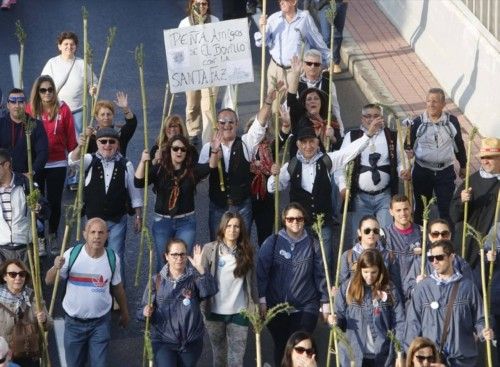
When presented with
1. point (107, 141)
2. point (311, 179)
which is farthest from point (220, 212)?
point (107, 141)

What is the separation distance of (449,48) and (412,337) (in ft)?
26.1

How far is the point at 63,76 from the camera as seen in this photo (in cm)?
1888

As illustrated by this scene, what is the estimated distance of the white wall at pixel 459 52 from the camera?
20.1 metres

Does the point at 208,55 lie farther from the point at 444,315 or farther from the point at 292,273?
the point at 444,315

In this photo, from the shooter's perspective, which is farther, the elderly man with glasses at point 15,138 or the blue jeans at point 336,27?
Result: the blue jeans at point 336,27

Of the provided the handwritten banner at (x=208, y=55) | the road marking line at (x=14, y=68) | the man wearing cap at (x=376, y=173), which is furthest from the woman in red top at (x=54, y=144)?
the road marking line at (x=14, y=68)

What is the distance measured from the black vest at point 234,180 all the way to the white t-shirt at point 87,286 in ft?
6.36

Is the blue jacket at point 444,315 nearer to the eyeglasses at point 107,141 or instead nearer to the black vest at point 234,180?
the black vest at point 234,180

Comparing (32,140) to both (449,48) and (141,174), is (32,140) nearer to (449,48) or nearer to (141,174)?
(141,174)

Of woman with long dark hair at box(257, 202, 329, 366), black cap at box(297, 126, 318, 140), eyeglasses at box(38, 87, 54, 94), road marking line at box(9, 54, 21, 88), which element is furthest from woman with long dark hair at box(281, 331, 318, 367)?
road marking line at box(9, 54, 21, 88)

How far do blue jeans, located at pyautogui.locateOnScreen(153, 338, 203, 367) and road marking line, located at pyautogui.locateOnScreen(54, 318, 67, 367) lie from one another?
120cm

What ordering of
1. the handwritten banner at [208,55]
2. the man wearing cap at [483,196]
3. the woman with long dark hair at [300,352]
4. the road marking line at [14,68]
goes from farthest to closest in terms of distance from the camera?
the road marking line at [14,68]
the handwritten banner at [208,55]
the man wearing cap at [483,196]
the woman with long dark hair at [300,352]

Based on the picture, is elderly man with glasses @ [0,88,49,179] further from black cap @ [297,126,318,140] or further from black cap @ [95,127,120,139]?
black cap @ [297,126,318,140]

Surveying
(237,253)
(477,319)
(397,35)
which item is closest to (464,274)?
(477,319)
